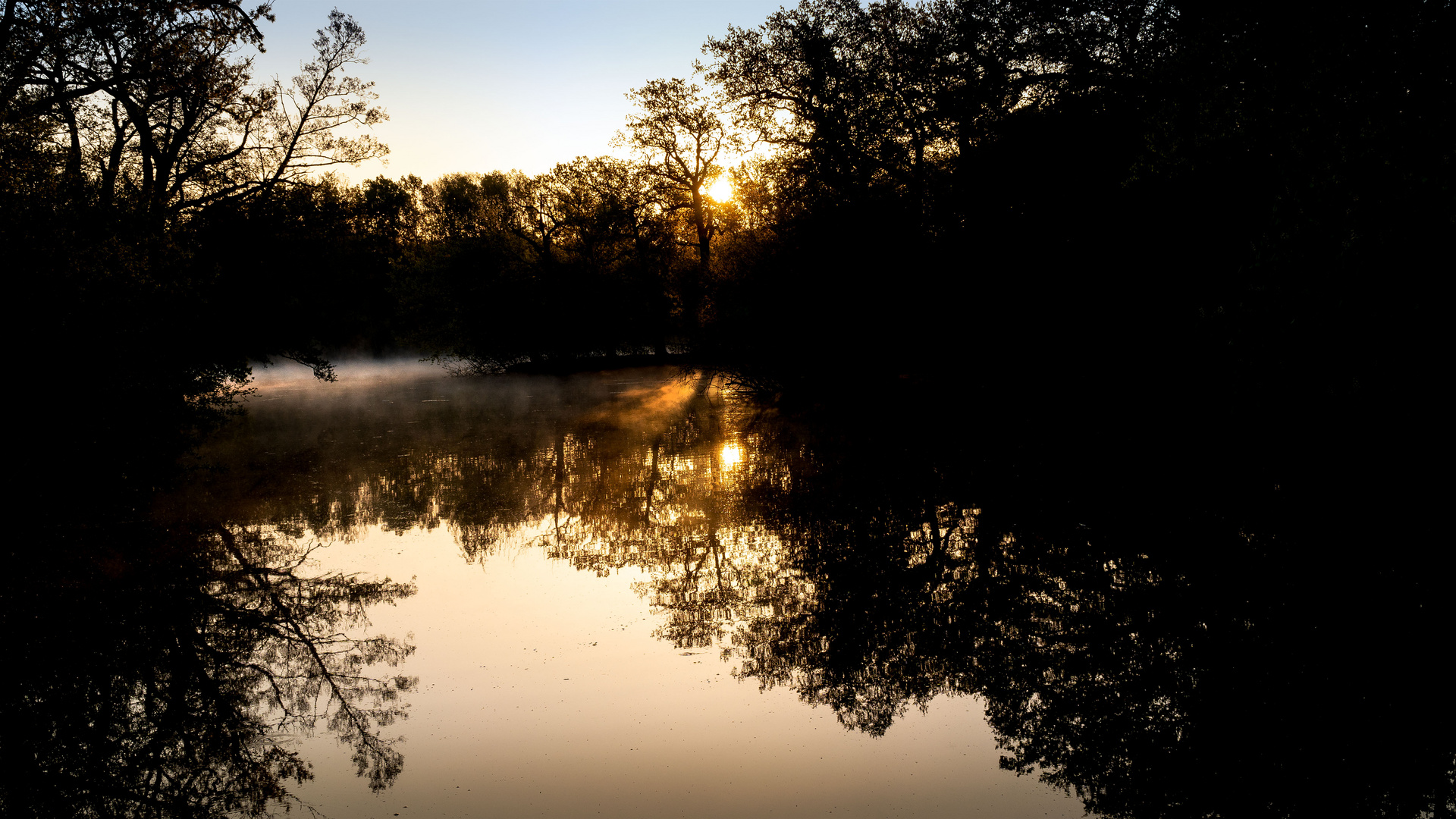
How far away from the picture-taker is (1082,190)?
2298 cm

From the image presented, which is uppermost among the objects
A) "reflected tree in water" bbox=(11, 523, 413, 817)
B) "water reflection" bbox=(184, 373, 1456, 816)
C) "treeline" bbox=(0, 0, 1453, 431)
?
"treeline" bbox=(0, 0, 1453, 431)

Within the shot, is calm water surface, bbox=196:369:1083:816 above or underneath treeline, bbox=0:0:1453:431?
underneath

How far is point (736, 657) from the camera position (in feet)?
29.2

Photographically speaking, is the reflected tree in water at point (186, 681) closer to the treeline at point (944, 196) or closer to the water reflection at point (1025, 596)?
the water reflection at point (1025, 596)

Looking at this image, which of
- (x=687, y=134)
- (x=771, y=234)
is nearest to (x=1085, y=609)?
(x=771, y=234)

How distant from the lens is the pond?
21.4 feet

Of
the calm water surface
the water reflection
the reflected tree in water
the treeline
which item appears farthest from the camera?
the treeline

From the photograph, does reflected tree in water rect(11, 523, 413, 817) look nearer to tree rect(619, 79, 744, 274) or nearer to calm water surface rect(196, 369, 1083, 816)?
calm water surface rect(196, 369, 1083, 816)

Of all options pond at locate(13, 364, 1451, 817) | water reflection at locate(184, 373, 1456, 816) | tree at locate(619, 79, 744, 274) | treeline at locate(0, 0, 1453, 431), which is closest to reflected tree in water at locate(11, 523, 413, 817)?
pond at locate(13, 364, 1451, 817)

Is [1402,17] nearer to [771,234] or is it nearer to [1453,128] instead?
[1453,128]

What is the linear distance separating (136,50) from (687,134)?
107 feet

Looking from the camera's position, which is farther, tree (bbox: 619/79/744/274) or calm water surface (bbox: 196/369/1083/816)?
tree (bbox: 619/79/744/274)

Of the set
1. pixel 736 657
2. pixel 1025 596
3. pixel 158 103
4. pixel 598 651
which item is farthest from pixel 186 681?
pixel 158 103

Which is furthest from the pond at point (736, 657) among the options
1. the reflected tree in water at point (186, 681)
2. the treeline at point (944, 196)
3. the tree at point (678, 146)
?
the tree at point (678, 146)
